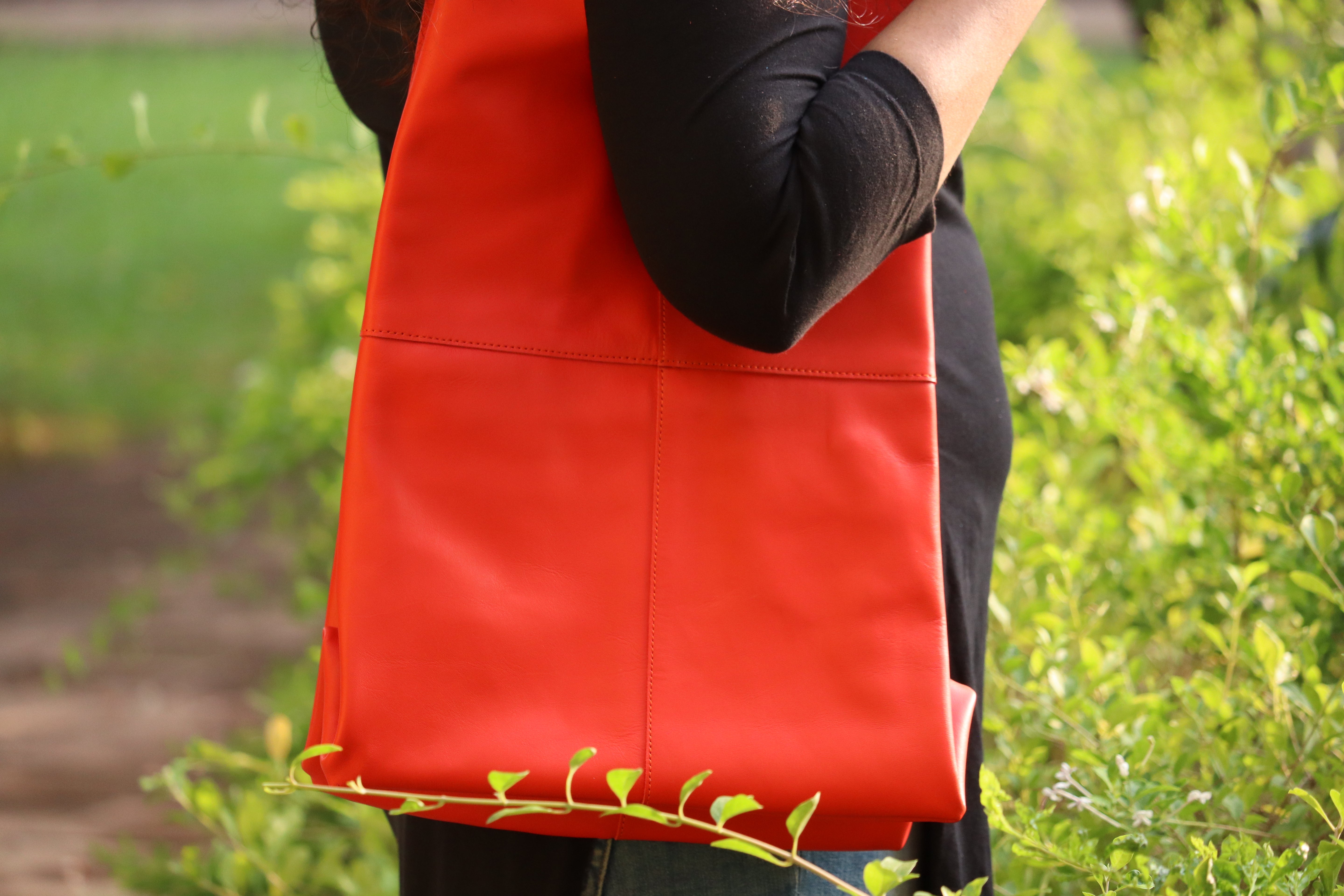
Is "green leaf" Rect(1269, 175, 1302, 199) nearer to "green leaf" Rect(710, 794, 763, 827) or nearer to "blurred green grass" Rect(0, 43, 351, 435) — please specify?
"green leaf" Rect(710, 794, 763, 827)

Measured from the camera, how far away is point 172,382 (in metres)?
6.11

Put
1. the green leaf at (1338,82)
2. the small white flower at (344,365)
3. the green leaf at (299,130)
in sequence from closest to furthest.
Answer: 1. the green leaf at (1338,82)
2. the green leaf at (299,130)
3. the small white flower at (344,365)

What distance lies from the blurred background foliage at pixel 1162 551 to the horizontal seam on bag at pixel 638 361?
0.35 meters

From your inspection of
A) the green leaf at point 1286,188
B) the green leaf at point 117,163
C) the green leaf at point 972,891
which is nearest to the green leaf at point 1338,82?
the green leaf at point 1286,188

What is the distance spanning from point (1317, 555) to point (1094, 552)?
0.49m

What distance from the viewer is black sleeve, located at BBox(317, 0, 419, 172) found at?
41.6 inches

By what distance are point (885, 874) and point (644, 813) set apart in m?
0.16

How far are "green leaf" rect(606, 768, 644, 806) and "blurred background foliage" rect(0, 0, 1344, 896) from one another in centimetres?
32

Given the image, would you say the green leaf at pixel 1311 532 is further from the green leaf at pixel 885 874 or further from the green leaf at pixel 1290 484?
the green leaf at pixel 885 874

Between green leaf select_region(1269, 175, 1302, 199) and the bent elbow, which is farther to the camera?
green leaf select_region(1269, 175, 1302, 199)

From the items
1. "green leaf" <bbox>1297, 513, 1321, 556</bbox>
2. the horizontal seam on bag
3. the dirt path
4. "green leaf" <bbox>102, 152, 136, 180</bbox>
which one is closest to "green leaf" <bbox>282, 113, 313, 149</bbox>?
"green leaf" <bbox>102, 152, 136, 180</bbox>

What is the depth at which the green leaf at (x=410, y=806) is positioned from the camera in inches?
33.1

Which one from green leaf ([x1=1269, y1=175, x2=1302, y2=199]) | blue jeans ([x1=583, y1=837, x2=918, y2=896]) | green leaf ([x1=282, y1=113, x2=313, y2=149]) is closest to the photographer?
blue jeans ([x1=583, y1=837, x2=918, y2=896])

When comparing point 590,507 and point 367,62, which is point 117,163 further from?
point 590,507
